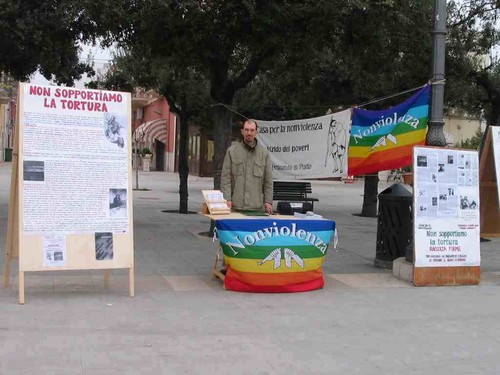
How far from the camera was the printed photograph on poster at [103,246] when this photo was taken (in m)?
6.38

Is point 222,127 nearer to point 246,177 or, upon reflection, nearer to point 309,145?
point 309,145

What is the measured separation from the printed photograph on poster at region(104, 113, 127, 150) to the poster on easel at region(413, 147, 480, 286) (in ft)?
11.4

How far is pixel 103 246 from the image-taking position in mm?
6398

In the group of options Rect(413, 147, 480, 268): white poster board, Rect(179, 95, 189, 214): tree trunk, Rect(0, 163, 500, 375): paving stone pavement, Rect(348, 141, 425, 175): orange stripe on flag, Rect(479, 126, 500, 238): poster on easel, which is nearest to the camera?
Rect(0, 163, 500, 375): paving stone pavement

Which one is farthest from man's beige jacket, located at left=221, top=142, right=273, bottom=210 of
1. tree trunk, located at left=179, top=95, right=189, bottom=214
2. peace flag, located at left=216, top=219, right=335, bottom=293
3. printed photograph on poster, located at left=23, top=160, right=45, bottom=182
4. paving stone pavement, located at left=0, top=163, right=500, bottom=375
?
tree trunk, located at left=179, top=95, right=189, bottom=214

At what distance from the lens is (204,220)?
14.0 m

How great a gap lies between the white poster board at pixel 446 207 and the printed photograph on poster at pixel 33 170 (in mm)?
4281

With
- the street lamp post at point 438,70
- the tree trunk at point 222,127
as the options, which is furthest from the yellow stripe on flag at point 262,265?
the tree trunk at point 222,127

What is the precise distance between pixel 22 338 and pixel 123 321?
927 mm

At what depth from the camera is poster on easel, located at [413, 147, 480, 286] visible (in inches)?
297

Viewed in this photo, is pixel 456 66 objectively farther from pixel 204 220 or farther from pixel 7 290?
pixel 7 290

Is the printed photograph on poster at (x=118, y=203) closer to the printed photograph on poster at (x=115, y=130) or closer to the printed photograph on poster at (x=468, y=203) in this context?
the printed photograph on poster at (x=115, y=130)

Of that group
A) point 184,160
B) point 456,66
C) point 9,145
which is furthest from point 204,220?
point 9,145

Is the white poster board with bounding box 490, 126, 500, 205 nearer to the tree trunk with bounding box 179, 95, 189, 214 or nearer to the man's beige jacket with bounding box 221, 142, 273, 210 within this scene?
the man's beige jacket with bounding box 221, 142, 273, 210
